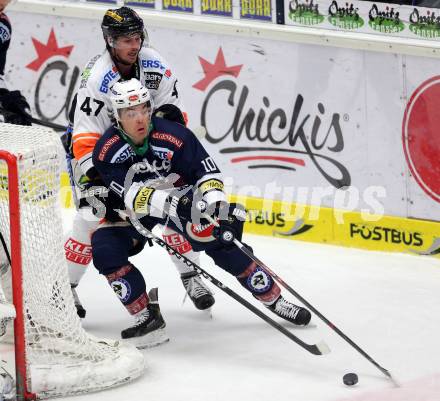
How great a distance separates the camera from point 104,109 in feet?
15.4

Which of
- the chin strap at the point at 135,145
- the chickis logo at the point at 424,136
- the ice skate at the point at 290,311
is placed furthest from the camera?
the chickis logo at the point at 424,136

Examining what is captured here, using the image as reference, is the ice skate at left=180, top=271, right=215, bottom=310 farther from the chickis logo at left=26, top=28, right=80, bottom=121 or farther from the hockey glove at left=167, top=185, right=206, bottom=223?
the chickis logo at left=26, top=28, right=80, bottom=121

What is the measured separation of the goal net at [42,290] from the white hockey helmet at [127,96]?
0.39m

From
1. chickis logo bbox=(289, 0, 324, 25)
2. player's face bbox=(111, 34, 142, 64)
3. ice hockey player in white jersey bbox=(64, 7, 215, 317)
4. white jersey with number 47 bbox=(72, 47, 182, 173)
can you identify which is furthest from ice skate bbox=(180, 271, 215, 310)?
chickis logo bbox=(289, 0, 324, 25)

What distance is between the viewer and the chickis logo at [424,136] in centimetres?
568

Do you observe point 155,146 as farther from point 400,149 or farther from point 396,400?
point 400,149

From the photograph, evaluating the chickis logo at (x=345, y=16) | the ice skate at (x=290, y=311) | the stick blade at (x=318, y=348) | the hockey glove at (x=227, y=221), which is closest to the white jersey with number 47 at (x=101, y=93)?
the hockey glove at (x=227, y=221)

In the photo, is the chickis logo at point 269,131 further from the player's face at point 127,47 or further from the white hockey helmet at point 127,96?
the white hockey helmet at point 127,96

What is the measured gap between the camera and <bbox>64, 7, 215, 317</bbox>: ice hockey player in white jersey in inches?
182

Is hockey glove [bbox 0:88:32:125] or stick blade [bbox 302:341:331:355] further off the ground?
hockey glove [bbox 0:88:32:125]

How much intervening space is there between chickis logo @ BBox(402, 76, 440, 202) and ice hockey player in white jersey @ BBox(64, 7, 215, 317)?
1466 millimetres

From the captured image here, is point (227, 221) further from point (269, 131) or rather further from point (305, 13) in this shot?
point (305, 13)

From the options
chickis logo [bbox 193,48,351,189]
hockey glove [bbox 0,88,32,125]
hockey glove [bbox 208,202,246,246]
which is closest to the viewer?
hockey glove [bbox 208,202,246,246]

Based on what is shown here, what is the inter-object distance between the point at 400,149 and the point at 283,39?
863 millimetres
